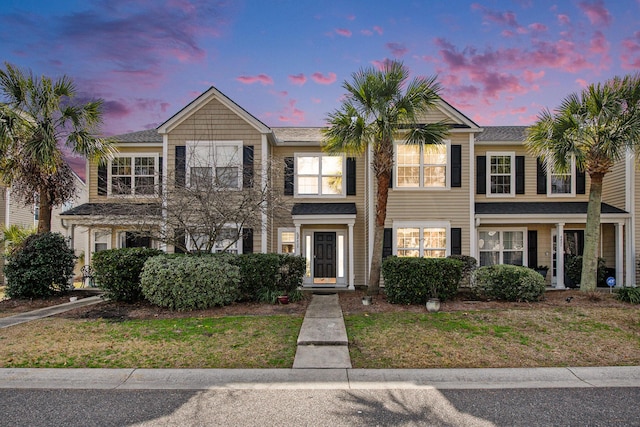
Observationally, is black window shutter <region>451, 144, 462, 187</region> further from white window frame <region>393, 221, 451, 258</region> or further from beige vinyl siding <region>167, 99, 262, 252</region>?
beige vinyl siding <region>167, 99, 262, 252</region>

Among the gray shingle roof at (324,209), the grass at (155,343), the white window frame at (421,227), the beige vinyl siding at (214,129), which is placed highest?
the beige vinyl siding at (214,129)

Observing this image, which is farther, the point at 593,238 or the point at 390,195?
the point at 390,195

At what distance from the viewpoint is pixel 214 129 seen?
1370 centimetres

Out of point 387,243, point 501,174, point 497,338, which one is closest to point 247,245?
point 387,243

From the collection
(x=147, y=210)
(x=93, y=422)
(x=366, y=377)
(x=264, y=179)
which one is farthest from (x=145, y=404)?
(x=264, y=179)

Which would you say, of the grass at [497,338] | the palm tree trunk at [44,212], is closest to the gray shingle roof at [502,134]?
the grass at [497,338]

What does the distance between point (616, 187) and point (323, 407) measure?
1552 cm

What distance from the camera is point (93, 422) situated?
169 inches

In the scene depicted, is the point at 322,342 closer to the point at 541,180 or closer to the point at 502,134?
the point at 541,180

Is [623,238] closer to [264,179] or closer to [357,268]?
[357,268]

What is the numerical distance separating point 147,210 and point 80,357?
527 cm

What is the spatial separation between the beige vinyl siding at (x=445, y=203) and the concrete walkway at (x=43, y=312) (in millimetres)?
9903

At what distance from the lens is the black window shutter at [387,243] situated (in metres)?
13.5

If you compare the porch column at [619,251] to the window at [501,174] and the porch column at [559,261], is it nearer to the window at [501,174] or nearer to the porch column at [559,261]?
the porch column at [559,261]
